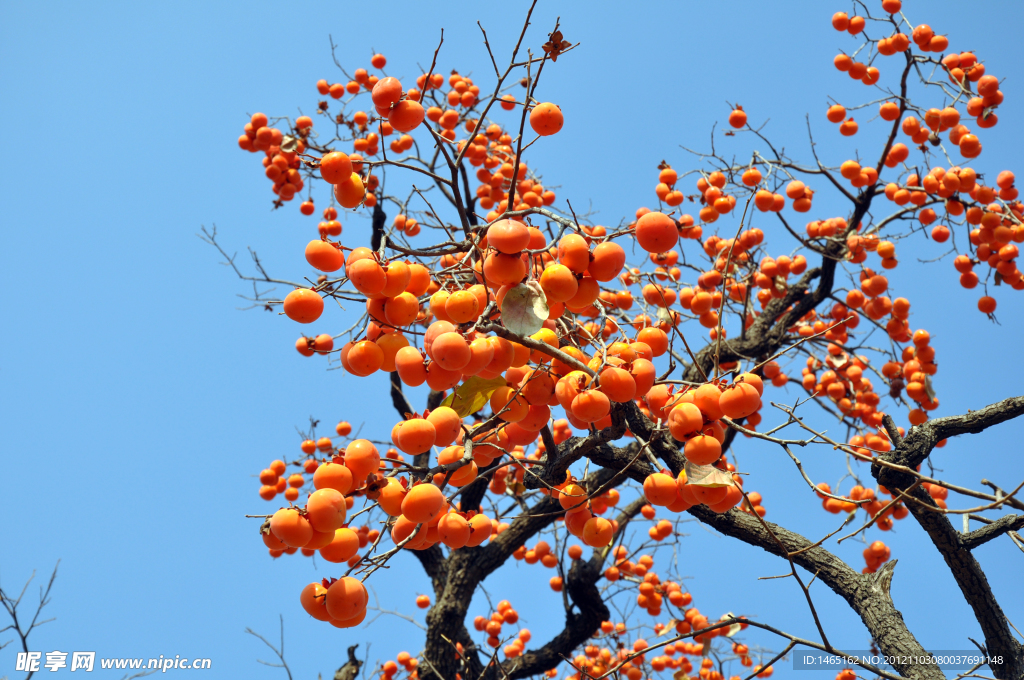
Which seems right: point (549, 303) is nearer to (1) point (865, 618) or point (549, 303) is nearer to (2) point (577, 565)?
(1) point (865, 618)

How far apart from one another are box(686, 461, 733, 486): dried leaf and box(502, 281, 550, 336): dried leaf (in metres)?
0.63

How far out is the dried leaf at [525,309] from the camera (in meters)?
1.73

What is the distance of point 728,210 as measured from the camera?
4910mm

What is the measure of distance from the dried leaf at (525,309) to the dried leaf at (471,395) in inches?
15.5

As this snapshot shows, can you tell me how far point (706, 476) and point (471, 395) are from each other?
80cm

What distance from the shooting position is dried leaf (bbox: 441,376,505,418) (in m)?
2.03

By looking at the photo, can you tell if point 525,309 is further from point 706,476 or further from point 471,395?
point 706,476

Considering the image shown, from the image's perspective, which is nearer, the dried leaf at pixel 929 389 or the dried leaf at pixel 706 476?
the dried leaf at pixel 706 476

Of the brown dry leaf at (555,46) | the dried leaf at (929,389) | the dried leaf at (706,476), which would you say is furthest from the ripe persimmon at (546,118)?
the dried leaf at (929,389)

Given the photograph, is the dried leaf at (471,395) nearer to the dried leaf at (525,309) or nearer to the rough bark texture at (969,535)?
the dried leaf at (525,309)

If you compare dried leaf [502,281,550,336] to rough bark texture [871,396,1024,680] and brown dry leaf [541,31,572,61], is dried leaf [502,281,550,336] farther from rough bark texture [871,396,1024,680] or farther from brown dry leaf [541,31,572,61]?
rough bark texture [871,396,1024,680]

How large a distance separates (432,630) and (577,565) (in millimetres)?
1175

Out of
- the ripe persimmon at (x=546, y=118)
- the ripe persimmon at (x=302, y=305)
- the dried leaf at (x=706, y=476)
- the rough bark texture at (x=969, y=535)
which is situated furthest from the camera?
the rough bark texture at (x=969, y=535)

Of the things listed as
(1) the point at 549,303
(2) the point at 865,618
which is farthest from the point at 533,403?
(2) the point at 865,618
